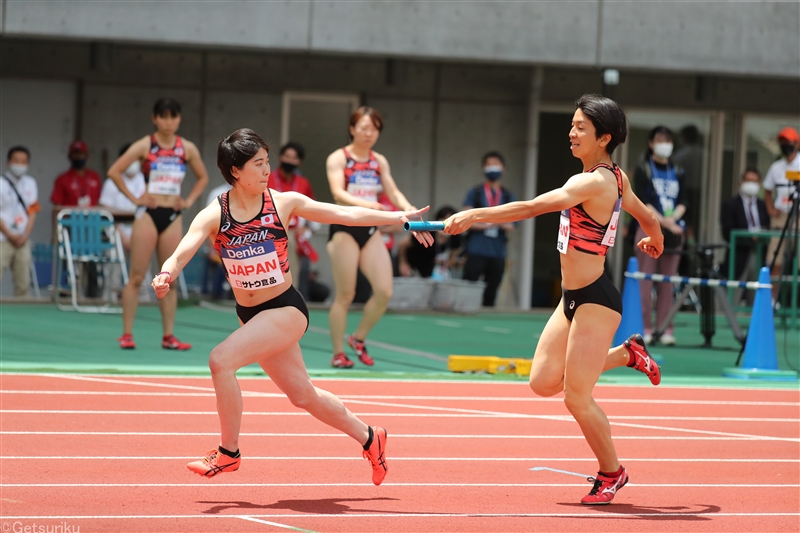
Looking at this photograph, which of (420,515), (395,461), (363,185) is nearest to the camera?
(420,515)

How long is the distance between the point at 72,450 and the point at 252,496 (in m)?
1.60

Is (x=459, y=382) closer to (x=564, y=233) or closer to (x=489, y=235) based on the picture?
(x=564, y=233)

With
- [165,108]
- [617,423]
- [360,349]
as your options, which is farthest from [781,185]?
[165,108]

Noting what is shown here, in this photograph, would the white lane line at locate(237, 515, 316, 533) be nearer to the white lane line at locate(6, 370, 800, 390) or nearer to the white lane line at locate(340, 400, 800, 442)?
the white lane line at locate(340, 400, 800, 442)

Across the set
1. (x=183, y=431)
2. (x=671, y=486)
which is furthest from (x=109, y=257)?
(x=671, y=486)

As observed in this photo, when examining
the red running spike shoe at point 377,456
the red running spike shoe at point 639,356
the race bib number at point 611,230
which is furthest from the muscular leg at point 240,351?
the red running spike shoe at point 639,356

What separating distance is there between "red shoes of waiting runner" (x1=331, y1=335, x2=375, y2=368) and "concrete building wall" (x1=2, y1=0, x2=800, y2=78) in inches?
245

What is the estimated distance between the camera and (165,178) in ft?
37.9

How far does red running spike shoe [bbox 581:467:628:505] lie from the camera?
20.1 ft

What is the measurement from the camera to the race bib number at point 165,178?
453 inches

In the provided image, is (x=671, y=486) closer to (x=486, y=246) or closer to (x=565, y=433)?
(x=565, y=433)

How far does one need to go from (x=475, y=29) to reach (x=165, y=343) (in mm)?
7096

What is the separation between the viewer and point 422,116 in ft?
63.5

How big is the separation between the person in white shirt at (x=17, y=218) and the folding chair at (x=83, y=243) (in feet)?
1.58
